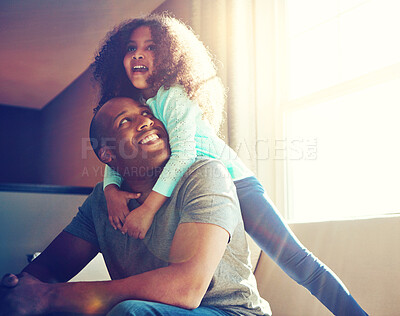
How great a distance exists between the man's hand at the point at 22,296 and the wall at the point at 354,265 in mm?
1127

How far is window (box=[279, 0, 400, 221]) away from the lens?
234 centimetres

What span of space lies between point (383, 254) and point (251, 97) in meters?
1.54

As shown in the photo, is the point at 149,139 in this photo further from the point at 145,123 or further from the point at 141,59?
the point at 141,59

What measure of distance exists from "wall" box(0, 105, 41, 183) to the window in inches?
211

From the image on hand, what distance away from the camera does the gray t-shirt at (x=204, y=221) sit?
107cm

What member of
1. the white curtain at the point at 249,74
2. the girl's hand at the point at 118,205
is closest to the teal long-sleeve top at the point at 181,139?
the girl's hand at the point at 118,205

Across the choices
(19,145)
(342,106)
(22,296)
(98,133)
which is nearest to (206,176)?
(98,133)

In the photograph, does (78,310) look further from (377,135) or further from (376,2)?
(376,2)

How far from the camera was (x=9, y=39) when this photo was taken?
544cm

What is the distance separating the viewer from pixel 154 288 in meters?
0.96

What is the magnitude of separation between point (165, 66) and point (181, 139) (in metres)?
0.32

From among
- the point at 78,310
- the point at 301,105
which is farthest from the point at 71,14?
the point at 78,310

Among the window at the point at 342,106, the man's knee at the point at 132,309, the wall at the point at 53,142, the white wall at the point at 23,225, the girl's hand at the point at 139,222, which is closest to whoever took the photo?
the man's knee at the point at 132,309

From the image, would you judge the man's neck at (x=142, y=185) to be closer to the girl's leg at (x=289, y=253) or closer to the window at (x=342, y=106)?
the girl's leg at (x=289, y=253)
